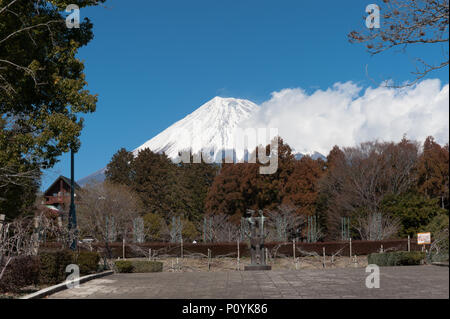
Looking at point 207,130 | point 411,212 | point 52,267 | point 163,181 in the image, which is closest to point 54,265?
point 52,267

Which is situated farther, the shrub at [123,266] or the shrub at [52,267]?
the shrub at [123,266]

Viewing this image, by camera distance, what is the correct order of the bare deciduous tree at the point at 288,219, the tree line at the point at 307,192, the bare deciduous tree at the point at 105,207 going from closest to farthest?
the tree line at the point at 307,192, the bare deciduous tree at the point at 288,219, the bare deciduous tree at the point at 105,207

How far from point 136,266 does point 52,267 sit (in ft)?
22.6

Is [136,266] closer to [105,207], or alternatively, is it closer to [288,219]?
[288,219]

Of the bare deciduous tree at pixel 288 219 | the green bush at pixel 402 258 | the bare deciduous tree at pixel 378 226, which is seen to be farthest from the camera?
the bare deciduous tree at pixel 288 219

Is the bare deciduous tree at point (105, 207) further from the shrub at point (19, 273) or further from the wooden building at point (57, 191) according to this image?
the shrub at point (19, 273)

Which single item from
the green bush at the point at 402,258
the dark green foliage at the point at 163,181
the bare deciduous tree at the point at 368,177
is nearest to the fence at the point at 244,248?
the bare deciduous tree at the point at 368,177

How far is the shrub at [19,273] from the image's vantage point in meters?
10.9

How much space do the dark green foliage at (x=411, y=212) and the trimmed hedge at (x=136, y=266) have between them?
20420mm

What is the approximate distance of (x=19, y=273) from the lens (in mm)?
11297

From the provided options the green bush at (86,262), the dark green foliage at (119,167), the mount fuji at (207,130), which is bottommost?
the green bush at (86,262)

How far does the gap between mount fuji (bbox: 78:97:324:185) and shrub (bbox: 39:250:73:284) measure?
77693mm
